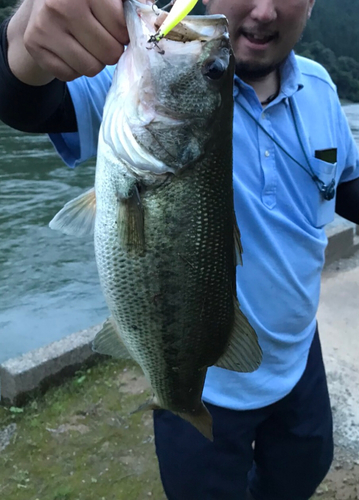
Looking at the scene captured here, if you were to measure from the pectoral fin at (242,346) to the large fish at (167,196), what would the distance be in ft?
0.07

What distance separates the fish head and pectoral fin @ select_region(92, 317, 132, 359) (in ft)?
1.63

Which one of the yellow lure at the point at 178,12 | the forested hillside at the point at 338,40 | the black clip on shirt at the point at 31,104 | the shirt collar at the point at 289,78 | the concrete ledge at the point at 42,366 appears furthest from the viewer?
the forested hillside at the point at 338,40

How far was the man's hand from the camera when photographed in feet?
3.24

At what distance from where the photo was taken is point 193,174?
1.19 m

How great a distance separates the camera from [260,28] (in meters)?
1.77

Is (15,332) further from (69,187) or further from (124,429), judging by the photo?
(69,187)

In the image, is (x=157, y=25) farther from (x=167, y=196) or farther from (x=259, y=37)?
(x=259, y=37)

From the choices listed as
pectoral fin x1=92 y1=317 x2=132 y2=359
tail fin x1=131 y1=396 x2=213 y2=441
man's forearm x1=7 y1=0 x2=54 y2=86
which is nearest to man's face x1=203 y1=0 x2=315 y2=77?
man's forearm x1=7 y1=0 x2=54 y2=86

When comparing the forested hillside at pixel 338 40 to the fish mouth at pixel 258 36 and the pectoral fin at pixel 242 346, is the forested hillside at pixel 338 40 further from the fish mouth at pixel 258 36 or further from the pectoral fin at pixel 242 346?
the pectoral fin at pixel 242 346

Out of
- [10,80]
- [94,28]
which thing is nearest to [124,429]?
[10,80]

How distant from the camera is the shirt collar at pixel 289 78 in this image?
1873 mm

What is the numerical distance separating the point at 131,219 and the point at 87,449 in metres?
2.21

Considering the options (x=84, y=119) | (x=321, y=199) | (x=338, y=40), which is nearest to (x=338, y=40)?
(x=338, y=40)

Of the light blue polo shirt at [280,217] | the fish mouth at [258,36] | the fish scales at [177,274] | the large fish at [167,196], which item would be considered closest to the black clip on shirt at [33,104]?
the light blue polo shirt at [280,217]
